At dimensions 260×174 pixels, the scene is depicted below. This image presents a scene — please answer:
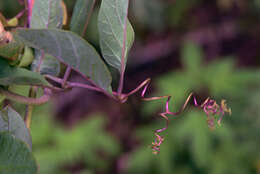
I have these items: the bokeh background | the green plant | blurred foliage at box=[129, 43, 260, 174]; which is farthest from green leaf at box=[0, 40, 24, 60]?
blurred foliage at box=[129, 43, 260, 174]

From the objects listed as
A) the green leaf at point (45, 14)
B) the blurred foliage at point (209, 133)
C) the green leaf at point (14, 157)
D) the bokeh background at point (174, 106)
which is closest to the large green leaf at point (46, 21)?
the green leaf at point (45, 14)

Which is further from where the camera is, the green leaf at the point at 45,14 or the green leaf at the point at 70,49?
the green leaf at the point at 45,14

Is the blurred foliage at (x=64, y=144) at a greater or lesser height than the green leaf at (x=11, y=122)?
lesser

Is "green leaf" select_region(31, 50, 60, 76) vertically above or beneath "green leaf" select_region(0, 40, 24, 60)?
beneath

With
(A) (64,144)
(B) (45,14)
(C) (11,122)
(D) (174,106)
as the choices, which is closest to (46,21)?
(B) (45,14)

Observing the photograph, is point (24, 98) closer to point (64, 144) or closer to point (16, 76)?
point (16, 76)

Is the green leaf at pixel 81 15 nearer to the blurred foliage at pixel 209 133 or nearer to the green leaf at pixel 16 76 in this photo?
the green leaf at pixel 16 76

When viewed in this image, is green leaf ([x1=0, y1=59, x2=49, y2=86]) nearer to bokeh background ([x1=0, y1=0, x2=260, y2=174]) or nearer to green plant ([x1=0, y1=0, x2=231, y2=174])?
green plant ([x1=0, y1=0, x2=231, y2=174])
